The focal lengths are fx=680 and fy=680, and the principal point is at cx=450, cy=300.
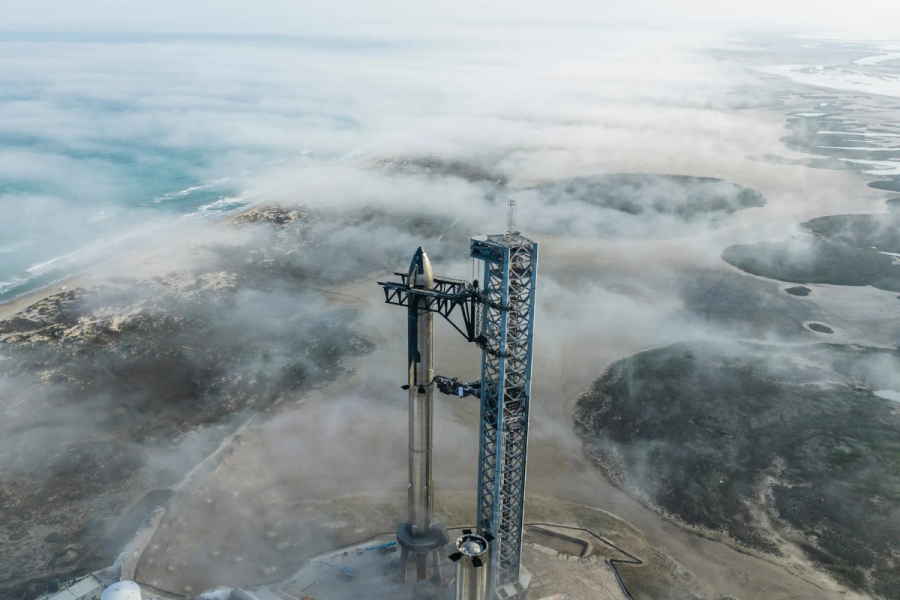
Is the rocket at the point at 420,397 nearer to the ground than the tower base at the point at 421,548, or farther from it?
farther from it

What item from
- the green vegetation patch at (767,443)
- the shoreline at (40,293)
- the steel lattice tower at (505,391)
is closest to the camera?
Answer: the steel lattice tower at (505,391)

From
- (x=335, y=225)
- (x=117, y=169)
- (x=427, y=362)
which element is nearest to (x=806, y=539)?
(x=427, y=362)

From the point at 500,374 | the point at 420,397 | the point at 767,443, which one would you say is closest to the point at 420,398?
the point at 420,397

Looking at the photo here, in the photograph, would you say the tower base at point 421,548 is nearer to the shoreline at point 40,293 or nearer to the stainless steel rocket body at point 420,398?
the stainless steel rocket body at point 420,398

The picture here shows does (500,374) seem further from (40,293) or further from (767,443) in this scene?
(40,293)

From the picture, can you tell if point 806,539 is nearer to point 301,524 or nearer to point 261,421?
point 301,524

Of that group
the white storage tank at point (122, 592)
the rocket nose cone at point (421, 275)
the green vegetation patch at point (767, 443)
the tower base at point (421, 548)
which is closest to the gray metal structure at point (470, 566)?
the tower base at point (421, 548)
